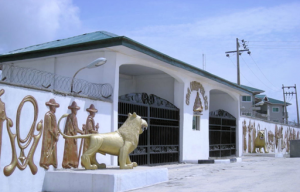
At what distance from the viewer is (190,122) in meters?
17.8

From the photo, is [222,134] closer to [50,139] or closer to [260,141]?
[260,141]

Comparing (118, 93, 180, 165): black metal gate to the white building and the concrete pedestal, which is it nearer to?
the white building

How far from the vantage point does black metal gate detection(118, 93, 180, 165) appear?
13.9 metres

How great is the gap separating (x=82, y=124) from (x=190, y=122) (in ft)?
26.8

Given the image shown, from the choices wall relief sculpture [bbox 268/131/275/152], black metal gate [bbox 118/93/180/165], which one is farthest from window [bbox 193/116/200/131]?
wall relief sculpture [bbox 268/131/275/152]

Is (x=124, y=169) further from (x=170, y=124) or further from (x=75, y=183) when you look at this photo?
(x=170, y=124)

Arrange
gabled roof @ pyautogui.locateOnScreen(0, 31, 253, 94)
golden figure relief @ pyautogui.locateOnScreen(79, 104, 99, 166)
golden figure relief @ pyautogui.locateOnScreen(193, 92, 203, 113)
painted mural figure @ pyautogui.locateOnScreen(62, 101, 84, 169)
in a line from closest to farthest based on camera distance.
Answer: painted mural figure @ pyautogui.locateOnScreen(62, 101, 84, 169), golden figure relief @ pyautogui.locateOnScreen(79, 104, 99, 166), gabled roof @ pyautogui.locateOnScreen(0, 31, 253, 94), golden figure relief @ pyautogui.locateOnScreen(193, 92, 203, 113)

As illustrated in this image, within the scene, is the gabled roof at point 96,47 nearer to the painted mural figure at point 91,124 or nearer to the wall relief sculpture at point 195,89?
the wall relief sculpture at point 195,89

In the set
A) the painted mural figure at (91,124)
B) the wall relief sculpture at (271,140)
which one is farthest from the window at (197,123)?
the wall relief sculpture at (271,140)

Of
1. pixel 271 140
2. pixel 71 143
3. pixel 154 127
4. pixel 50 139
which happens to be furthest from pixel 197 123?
pixel 271 140

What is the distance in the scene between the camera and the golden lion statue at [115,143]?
920 cm

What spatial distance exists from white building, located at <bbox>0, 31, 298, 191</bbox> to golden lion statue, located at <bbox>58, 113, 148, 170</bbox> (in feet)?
3.59

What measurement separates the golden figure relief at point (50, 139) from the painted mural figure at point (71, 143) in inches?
16.1

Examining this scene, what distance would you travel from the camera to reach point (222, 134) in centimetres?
2305
